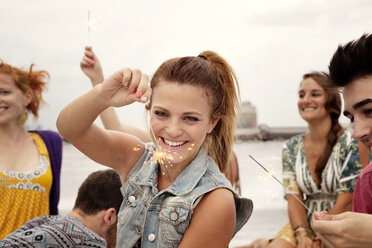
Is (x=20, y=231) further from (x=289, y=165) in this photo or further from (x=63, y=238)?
(x=289, y=165)

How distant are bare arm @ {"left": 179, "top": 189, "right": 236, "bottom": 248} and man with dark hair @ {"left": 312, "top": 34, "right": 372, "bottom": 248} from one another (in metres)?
0.27

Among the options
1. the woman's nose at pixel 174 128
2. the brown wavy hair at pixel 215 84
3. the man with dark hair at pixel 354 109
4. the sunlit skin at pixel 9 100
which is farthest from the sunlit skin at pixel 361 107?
the sunlit skin at pixel 9 100

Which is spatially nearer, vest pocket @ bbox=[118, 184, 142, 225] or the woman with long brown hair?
vest pocket @ bbox=[118, 184, 142, 225]

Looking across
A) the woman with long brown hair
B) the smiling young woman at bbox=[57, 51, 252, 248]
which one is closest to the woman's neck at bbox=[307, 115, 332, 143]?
the woman with long brown hair

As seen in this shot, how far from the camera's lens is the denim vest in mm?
1336

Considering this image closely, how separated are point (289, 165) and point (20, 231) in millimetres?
1744

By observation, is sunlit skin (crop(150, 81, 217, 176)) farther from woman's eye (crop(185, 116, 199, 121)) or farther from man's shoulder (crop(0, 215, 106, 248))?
man's shoulder (crop(0, 215, 106, 248))

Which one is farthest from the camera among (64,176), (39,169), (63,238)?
(64,176)

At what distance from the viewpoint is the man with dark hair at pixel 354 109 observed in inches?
43.8

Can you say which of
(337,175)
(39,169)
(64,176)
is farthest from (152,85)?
(64,176)

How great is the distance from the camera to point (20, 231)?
4.85ft

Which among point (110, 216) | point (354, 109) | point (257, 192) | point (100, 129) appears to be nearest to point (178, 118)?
point (100, 129)

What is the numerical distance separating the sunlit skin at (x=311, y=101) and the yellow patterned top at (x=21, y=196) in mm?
1601

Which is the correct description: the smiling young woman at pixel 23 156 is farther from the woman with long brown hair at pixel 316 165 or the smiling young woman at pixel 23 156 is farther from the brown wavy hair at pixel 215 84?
the woman with long brown hair at pixel 316 165
